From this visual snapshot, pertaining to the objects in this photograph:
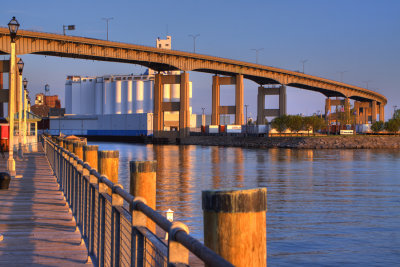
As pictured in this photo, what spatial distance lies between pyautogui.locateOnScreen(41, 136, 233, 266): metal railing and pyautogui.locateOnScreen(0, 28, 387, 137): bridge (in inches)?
3129

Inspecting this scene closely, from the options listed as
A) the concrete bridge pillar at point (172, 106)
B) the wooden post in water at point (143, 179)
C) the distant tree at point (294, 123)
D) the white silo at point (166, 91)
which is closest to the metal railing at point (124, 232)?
the wooden post in water at point (143, 179)

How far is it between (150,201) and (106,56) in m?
106

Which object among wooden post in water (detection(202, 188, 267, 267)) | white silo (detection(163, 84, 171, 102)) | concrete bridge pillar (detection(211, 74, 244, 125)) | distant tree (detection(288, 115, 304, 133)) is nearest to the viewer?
wooden post in water (detection(202, 188, 267, 267))

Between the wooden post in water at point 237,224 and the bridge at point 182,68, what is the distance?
86257 mm

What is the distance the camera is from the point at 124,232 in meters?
6.50

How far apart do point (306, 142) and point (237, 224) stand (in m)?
123

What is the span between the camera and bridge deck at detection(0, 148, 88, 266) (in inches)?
358

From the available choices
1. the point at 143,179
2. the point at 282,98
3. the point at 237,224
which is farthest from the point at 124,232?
the point at 282,98

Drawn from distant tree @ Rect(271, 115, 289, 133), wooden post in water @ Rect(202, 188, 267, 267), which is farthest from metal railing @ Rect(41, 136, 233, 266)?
distant tree @ Rect(271, 115, 289, 133)

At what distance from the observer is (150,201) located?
8.73 metres

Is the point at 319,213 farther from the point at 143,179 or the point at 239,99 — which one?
the point at 239,99

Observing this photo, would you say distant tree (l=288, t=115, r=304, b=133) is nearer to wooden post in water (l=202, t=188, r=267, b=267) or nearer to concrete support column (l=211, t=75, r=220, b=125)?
concrete support column (l=211, t=75, r=220, b=125)

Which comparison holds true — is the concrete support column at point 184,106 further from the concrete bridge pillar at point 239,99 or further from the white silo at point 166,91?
the white silo at point 166,91

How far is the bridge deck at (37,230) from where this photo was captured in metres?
9.09
